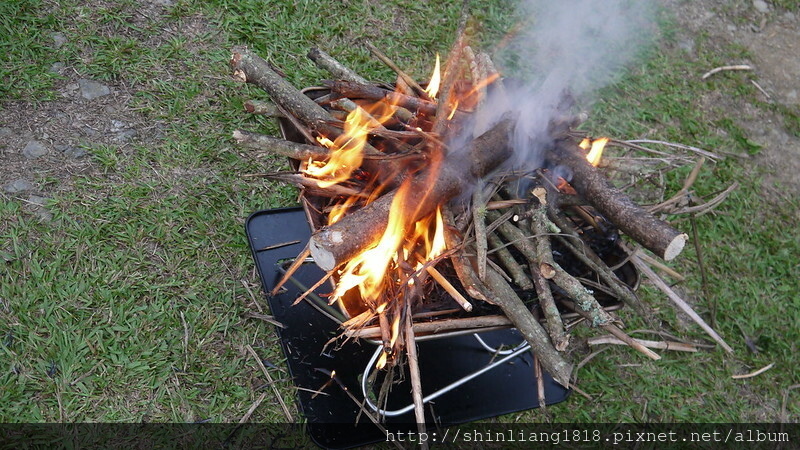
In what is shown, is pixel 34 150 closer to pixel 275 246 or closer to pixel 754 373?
pixel 275 246

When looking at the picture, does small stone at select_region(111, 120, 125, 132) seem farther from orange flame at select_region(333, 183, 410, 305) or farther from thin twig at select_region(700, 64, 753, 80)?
thin twig at select_region(700, 64, 753, 80)

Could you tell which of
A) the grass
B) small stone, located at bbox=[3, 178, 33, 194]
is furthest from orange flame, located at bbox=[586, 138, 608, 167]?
small stone, located at bbox=[3, 178, 33, 194]

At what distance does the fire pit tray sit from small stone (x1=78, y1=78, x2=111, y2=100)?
95cm

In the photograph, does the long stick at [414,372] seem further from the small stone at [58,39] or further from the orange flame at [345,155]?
the small stone at [58,39]

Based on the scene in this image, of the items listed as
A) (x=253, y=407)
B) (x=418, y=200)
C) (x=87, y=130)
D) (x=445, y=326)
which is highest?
(x=418, y=200)

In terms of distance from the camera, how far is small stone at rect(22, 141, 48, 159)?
255 cm

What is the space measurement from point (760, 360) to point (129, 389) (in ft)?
9.26

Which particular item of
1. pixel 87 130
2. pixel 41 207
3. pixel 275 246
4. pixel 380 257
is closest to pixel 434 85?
pixel 380 257

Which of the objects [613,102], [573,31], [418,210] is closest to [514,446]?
[418,210]

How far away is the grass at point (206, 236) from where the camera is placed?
2.22 m

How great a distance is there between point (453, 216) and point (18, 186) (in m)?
1.80

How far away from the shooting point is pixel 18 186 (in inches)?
97.3

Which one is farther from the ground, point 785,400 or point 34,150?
point 34,150

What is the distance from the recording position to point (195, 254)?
2512mm
